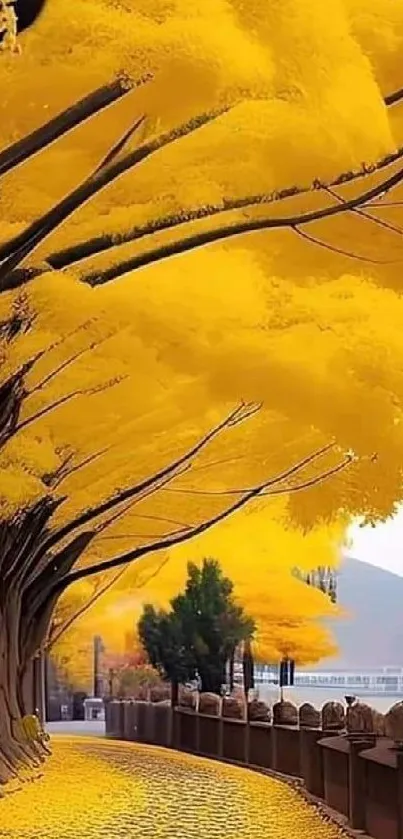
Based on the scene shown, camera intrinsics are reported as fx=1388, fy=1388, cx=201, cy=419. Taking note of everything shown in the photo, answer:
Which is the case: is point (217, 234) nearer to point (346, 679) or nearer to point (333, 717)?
point (333, 717)

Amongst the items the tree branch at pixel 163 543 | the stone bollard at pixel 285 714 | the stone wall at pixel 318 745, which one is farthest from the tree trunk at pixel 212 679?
the stone bollard at pixel 285 714

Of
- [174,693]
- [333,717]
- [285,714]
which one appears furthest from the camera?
[174,693]

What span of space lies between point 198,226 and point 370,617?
2246 inches

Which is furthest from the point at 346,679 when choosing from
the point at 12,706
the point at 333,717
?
the point at 333,717

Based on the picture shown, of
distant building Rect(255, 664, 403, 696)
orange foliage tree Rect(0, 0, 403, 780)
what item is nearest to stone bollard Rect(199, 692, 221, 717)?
orange foliage tree Rect(0, 0, 403, 780)

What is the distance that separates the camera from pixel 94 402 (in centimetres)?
1067

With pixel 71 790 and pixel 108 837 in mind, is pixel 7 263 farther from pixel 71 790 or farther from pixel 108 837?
pixel 71 790

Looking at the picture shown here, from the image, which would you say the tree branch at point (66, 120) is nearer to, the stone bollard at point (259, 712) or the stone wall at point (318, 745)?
the stone wall at point (318, 745)

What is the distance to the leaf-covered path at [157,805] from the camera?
8727 mm

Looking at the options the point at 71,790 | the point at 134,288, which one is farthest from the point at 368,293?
the point at 71,790

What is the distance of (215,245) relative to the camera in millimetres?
7746

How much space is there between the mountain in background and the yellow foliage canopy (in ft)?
131

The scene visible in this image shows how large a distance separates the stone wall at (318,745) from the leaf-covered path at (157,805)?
0.22 metres

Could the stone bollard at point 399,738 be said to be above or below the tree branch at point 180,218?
below
